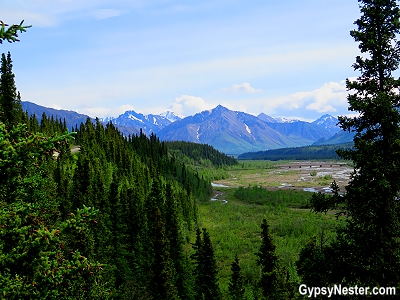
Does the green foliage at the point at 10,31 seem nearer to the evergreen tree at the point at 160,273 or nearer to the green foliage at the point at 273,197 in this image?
the evergreen tree at the point at 160,273

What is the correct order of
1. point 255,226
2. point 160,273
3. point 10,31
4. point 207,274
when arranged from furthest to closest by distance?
point 255,226
point 160,273
point 207,274
point 10,31

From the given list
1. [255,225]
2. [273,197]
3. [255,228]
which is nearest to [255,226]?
[255,225]

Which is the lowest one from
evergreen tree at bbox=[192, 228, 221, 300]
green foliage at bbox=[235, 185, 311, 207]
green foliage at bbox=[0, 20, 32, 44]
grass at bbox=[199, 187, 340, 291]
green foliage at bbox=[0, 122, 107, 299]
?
grass at bbox=[199, 187, 340, 291]

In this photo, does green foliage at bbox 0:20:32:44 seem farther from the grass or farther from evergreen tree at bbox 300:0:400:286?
the grass

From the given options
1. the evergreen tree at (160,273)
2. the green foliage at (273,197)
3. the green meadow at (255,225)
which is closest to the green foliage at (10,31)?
the evergreen tree at (160,273)

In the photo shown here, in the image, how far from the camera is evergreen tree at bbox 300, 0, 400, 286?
10867 mm

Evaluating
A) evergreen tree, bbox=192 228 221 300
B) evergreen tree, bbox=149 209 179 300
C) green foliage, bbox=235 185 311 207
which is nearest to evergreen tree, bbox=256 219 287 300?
evergreen tree, bbox=192 228 221 300

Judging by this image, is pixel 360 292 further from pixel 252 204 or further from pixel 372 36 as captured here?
pixel 252 204

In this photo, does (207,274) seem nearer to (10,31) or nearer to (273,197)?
(10,31)

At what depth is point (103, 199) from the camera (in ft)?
136

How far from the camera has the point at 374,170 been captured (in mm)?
10672

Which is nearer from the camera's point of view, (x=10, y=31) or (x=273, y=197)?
Answer: (x=10, y=31)

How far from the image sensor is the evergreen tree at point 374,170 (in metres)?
10.9

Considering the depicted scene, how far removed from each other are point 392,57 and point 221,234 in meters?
64.8
